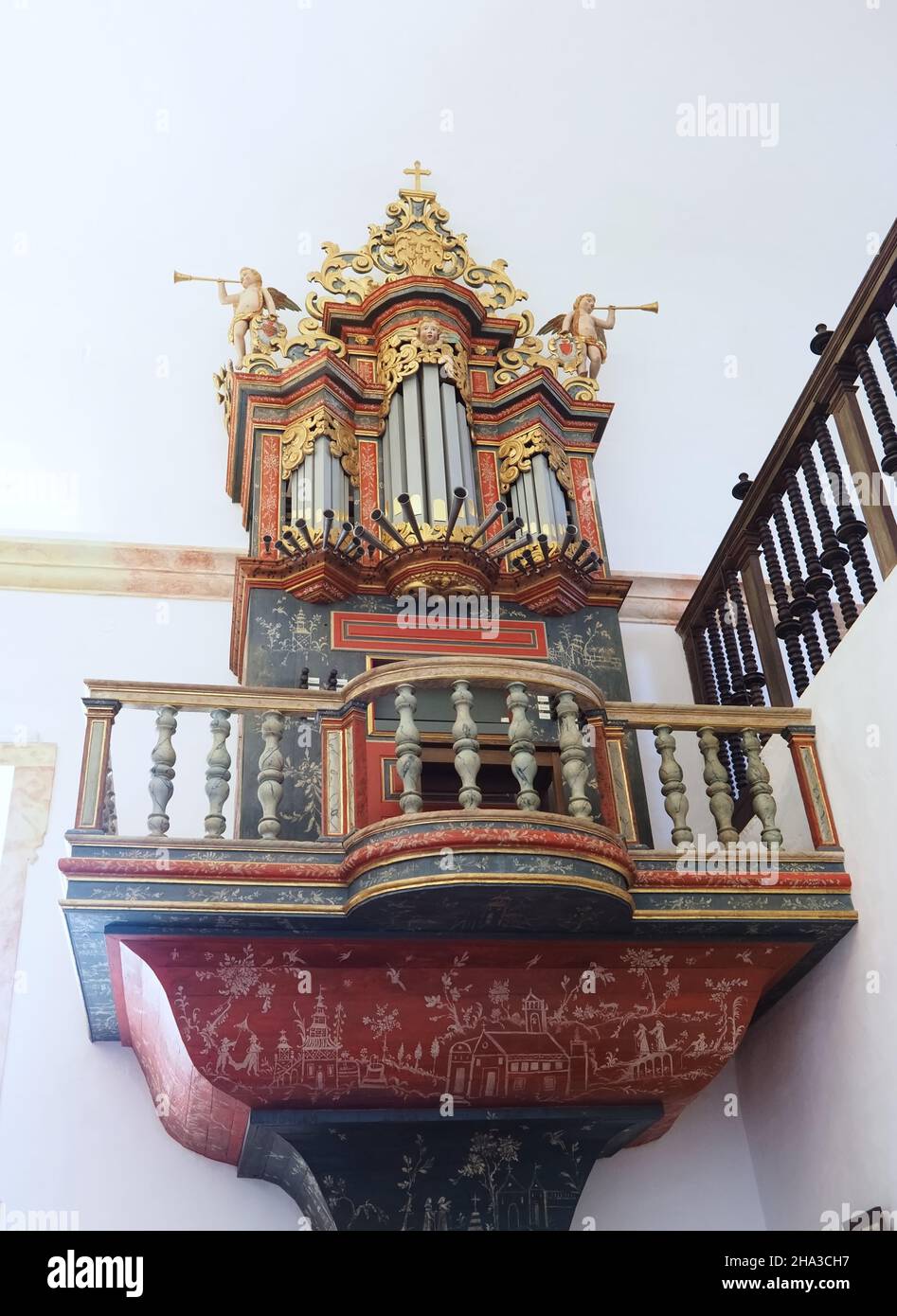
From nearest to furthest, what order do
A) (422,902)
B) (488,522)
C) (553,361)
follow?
(422,902) → (488,522) → (553,361)

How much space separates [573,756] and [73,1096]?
9.65 feet

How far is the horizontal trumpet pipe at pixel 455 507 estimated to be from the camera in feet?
24.8

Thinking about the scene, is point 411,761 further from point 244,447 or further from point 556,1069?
point 244,447

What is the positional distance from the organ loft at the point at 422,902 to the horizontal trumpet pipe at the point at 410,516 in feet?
0.08

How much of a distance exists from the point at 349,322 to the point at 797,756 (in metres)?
3.93

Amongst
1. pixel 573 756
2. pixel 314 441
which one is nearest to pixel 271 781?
pixel 573 756

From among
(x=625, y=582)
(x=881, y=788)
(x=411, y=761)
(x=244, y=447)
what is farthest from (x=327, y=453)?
(x=881, y=788)

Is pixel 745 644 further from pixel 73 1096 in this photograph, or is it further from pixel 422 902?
→ pixel 73 1096

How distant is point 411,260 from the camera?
9172 millimetres

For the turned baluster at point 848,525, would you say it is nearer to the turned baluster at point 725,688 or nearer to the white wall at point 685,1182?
the turned baluster at point 725,688

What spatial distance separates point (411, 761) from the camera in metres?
6.00

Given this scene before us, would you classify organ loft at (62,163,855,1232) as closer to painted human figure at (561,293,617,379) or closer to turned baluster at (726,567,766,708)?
turned baluster at (726,567,766,708)

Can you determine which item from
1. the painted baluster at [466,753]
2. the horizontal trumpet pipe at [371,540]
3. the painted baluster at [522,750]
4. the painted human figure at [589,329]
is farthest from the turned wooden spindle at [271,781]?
the painted human figure at [589,329]

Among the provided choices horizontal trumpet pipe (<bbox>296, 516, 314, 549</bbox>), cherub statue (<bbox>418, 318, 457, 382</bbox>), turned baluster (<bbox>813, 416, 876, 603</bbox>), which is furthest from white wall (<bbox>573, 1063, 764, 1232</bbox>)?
cherub statue (<bbox>418, 318, 457, 382</bbox>)
